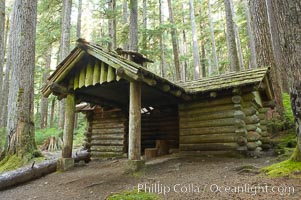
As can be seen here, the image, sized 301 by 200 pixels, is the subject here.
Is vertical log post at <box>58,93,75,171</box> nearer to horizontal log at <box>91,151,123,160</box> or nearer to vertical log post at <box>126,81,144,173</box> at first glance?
vertical log post at <box>126,81,144,173</box>

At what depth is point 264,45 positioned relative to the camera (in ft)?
33.1

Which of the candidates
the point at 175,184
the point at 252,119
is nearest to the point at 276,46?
the point at 252,119

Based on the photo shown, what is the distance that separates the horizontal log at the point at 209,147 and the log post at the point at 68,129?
4.24 m

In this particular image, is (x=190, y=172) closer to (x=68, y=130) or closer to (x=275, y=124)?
(x=68, y=130)

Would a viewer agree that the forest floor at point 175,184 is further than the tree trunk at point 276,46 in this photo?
No

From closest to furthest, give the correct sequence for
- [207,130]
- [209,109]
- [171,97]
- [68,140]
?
[68,140] → [207,130] → [209,109] → [171,97]

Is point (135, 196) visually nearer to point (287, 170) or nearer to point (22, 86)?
point (287, 170)

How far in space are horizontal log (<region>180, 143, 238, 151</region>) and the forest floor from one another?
1.22 metres

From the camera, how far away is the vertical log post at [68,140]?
777cm

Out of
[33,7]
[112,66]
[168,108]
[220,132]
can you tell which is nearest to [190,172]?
[220,132]

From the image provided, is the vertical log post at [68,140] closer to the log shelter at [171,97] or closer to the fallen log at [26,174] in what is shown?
the log shelter at [171,97]

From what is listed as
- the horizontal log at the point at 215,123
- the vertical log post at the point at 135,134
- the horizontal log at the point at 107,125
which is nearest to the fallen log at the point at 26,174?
the vertical log post at the point at 135,134

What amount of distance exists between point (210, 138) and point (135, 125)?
3.47 metres

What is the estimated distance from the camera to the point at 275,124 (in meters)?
10.2
